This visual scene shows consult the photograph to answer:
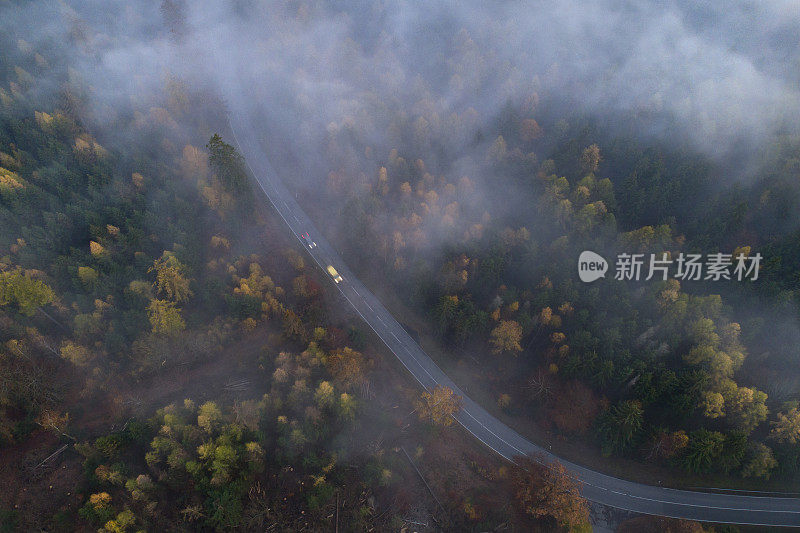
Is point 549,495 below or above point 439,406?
below

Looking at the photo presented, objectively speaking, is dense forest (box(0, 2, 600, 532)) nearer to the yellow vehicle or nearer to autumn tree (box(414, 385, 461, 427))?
autumn tree (box(414, 385, 461, 427))

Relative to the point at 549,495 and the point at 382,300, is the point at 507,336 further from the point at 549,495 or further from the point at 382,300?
the point at 382,300

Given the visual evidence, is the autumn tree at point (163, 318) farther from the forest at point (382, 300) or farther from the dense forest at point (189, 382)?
the forest at point (382, 300)

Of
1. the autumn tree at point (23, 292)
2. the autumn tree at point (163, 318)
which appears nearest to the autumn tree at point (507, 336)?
the autumn tree at point (163, 318)

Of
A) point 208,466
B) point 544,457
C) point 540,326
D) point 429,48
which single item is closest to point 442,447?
point 544,457

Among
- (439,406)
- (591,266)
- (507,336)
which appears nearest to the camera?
(439,406)

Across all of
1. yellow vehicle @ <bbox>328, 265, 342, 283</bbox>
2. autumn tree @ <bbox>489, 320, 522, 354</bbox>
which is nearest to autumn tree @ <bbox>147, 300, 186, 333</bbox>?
yellow vehicle @ <bbox>328, 265, 342, 283</bbox>

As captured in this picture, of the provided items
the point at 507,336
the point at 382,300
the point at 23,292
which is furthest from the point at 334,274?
the point at 23,292
